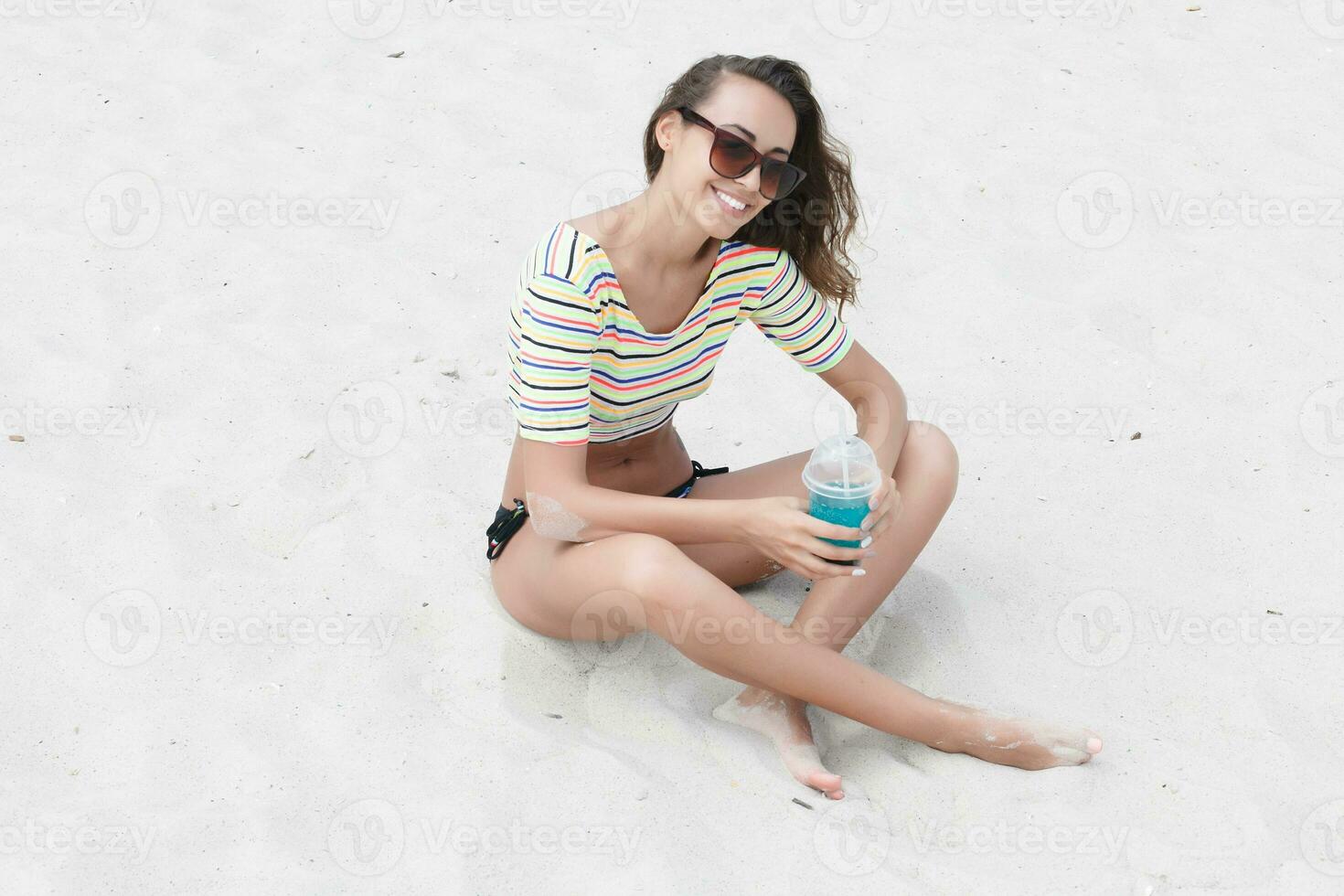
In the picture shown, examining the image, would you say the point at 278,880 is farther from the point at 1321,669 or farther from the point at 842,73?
the point at 842,73

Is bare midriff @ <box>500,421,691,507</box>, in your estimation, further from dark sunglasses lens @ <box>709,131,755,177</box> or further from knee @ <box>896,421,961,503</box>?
dark sunglasses lens @ <box>709,131,755,177</box>

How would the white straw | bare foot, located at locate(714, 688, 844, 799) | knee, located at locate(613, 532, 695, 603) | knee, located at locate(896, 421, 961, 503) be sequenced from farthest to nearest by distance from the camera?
knee, located at locate(896, 421, 961, 503) → bare foot, located at locate(714, 688, 844, 799) → knee, located at locate(613, 532, 695, 603) → the white straw

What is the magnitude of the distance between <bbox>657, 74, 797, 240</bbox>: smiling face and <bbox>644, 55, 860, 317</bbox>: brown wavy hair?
3 cm

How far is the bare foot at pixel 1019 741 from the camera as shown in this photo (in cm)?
243

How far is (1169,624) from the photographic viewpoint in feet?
9.21

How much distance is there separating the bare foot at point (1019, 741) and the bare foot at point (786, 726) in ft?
0.82

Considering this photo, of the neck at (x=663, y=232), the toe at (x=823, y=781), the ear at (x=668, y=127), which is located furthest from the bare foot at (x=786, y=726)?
the ear at (x=668, y=127)

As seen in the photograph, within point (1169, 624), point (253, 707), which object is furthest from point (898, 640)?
point (253, 707)

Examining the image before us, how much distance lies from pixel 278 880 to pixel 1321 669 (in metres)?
2.08

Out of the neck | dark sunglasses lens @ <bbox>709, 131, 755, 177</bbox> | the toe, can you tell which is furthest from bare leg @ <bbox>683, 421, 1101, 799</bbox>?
dark sunglasses lens @ <bbox>709, 131, 755, 177</bbox>

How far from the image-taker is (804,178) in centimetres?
248

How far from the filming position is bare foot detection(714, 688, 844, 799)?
2391 millimetres

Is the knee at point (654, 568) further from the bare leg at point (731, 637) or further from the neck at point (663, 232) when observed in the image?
the neck at point (663, 232)

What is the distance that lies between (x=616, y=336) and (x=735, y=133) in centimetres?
44
